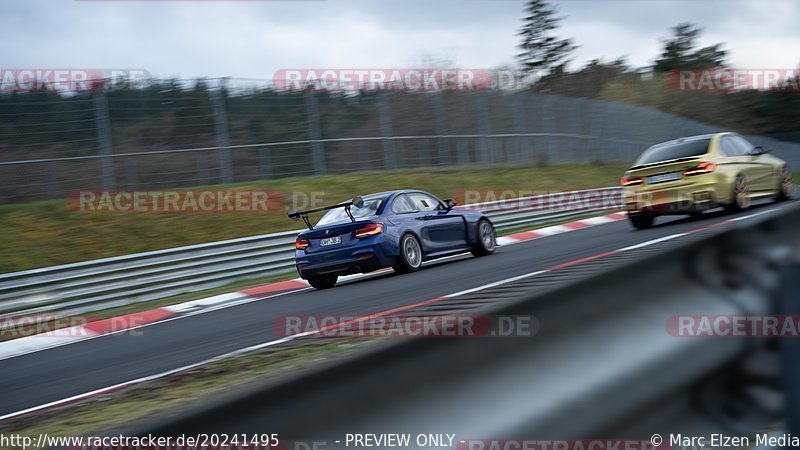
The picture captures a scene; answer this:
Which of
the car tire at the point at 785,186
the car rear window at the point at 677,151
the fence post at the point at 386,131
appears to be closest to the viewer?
the car rear window at the point at 677,151

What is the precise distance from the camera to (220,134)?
20.4 meters

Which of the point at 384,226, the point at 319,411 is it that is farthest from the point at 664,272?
the point at 384,226

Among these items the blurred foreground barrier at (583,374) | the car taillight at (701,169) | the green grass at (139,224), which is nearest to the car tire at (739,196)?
the car taillight at (701,169)

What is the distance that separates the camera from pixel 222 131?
2041cm

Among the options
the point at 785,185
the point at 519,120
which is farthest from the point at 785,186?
the point at 519,120

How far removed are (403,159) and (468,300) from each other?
51.8 feet

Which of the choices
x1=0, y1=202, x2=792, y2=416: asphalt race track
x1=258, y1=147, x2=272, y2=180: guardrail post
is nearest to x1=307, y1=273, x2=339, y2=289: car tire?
x1=0, y1=202, x2=792, y2=416: asphalt race track

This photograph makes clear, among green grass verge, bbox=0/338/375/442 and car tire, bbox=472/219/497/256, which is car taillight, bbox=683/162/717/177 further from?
green grass verge, bbox=0/338/375/442

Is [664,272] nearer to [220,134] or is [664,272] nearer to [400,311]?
[400,311]

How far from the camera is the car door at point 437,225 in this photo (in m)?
13.7

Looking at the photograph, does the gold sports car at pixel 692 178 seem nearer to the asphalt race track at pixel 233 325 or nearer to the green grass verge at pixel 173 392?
the asphalt race track at pixel 233 325

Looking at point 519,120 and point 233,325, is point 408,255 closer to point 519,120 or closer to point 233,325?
point 233,325

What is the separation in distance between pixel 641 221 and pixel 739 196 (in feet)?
5.59

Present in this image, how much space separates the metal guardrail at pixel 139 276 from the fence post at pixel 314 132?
6.10 m
